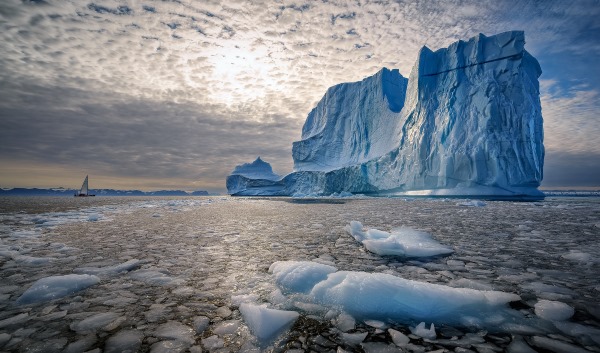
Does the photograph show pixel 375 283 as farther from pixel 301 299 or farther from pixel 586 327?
pixel 586 327

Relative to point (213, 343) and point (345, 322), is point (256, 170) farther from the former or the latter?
point (213, 343)

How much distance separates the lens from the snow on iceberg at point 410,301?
1646 mm

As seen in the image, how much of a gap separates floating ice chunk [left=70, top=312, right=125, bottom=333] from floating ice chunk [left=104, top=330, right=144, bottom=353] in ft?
0.40

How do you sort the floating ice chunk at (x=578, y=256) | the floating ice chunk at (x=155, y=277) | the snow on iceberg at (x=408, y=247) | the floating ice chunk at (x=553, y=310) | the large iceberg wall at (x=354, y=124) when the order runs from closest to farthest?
the floating ice chunk at (x=553, y=310) < the floating ice chunk at (x=155, y=277) < the floating ice chunk at (x=578, y=256) < the snow on iceberg at (x=408, y=247) < the large iceberg wall at (x=354, y=124)

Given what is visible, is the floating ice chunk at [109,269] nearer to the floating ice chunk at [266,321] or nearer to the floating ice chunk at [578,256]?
the floating ice chunk at [266,321]

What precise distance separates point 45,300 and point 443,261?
3712 mm

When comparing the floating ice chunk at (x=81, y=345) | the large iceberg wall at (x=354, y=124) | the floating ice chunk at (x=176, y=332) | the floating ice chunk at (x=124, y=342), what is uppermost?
the large iceberg wall at (x=354, y=124)

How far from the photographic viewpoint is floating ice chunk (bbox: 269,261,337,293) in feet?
7.12

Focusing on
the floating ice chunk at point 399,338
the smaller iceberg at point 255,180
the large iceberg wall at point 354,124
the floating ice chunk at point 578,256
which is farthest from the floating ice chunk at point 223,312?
the smaller iceberg at point 255,180

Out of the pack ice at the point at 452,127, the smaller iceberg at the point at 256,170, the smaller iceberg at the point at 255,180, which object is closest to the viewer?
the pack ice at the point at 452,127

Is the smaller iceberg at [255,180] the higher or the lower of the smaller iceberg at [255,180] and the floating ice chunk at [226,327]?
the higher

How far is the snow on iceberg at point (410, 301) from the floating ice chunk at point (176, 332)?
0.86m

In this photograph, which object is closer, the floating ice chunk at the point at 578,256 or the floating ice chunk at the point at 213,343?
the floating ice chunk at the point at 213,343

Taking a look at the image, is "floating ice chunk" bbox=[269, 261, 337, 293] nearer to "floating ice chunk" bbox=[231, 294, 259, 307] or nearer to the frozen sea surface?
the frozen sea surface
